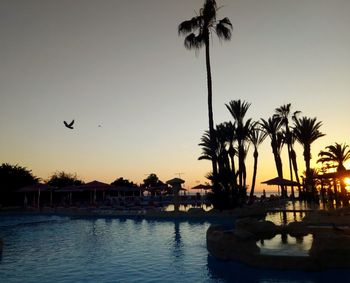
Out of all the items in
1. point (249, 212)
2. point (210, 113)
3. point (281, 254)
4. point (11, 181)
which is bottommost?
point (281, 254)

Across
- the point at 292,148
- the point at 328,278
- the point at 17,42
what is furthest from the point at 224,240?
the point at 292,148

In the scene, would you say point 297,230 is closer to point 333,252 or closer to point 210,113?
point 333,252

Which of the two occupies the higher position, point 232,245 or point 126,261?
point 232,245

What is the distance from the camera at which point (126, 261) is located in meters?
10.8

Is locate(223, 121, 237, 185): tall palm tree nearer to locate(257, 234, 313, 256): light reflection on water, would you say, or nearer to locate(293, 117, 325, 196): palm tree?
locate(293, 117, 325, 196): palm tree

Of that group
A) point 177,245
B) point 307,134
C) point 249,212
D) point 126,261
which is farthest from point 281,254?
point 307,134

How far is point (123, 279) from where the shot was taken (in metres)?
8.72

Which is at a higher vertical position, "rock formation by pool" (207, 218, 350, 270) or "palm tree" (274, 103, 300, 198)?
"palm tree" (274, 103, 300, 198)

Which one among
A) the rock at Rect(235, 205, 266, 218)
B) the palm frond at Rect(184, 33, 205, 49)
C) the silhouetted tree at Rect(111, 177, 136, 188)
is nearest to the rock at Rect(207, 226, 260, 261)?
the rock at Rect(235, 205, 266, 218)

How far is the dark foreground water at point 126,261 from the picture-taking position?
8.61 meters

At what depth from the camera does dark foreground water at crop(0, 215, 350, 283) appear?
8.61 meters

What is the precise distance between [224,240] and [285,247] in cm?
235

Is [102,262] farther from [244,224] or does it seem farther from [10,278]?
[244,224]

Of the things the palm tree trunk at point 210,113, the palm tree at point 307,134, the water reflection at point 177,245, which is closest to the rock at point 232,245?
the water reflection at point 177,245
